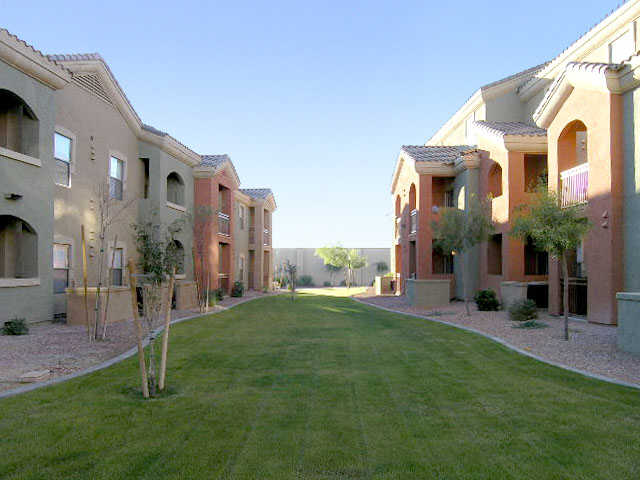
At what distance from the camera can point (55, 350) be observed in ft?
32.2

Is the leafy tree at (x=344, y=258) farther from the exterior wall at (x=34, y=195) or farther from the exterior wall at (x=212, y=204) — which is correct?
the exterior wall at (x=34, y=195)

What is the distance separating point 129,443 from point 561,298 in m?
14.4

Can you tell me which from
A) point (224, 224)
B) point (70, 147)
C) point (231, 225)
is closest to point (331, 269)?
point (231, 225)

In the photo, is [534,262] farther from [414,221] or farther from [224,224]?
[224,224]

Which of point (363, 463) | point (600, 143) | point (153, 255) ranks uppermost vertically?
point (600, 143)

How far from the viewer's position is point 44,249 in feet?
43.8

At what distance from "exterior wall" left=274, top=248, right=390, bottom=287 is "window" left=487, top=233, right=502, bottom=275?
1278 inches

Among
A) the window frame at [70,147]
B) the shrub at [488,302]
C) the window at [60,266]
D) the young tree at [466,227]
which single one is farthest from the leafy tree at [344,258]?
the window frame at [70,147]

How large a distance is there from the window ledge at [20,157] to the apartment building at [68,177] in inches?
1.1

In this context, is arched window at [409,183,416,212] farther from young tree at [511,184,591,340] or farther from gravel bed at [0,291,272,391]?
gravel bed at [0,291,272,391]

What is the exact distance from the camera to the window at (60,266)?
1484cm

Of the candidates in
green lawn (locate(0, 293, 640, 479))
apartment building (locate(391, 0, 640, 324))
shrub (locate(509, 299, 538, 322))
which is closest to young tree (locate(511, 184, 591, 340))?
apartment building (locate(391, 0, 640, 324))

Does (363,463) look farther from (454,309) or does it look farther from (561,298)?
(454,309)

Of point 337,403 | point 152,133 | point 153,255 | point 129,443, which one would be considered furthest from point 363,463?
point 152,133
